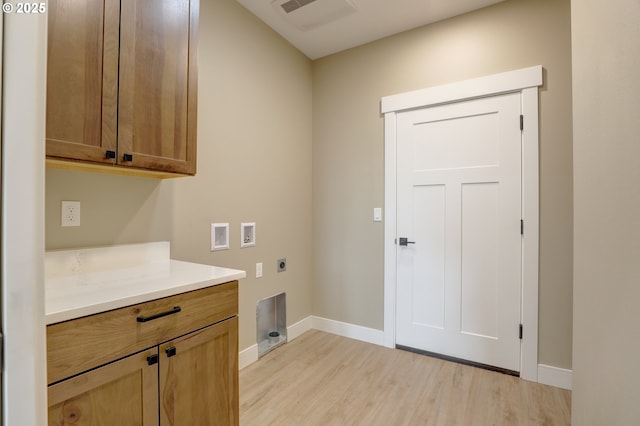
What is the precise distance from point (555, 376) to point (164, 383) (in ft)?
7.83

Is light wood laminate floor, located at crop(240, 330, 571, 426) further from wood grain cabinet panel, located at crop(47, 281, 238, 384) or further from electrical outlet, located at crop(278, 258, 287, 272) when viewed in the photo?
wood grain cabinet panel, located at crop(47, 281, 238, 384)

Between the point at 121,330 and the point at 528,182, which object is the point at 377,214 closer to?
the point at 528,182

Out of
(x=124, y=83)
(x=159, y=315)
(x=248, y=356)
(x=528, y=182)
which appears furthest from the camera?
(x=248, y=356)

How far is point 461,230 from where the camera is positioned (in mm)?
2297

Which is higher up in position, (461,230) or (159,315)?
(461,230)

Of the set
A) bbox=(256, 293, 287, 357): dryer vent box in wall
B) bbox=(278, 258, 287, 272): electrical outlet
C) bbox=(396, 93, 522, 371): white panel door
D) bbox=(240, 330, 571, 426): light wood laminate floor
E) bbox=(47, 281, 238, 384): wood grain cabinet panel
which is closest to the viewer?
bbox=(47, 281, 238, 384): wood grain cabinet panel

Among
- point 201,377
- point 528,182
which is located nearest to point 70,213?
point 201,377

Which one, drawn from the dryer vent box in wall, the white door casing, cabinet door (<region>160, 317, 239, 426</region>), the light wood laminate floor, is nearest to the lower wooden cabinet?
cabinet door (<region>160, 317, 239, 426</region>)

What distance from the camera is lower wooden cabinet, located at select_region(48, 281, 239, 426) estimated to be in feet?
2.96

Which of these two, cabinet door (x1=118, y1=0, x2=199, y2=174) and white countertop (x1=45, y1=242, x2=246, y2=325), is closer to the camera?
white countertop (x1=45, y1=242, x2=246, y2=325)

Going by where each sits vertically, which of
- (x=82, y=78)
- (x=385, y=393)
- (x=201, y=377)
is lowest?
(x=385, y=393)

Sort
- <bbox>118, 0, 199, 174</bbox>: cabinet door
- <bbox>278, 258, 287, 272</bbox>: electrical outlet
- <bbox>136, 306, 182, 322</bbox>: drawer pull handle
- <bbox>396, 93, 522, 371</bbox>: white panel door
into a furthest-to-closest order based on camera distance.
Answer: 1. <bbox>278, 258, 287, 272</bbox>: electrical outlet
2. <bbox>396, 93, 522, 371</bbox>: white panel door
3. <bbox>118, 0, 199, 174</bbox>: cabinet door
4. <bbox>136, 306, 182, 322</bbox>: drawer pull handle

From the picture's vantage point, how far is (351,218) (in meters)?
2.79

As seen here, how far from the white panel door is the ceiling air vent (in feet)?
3.08
